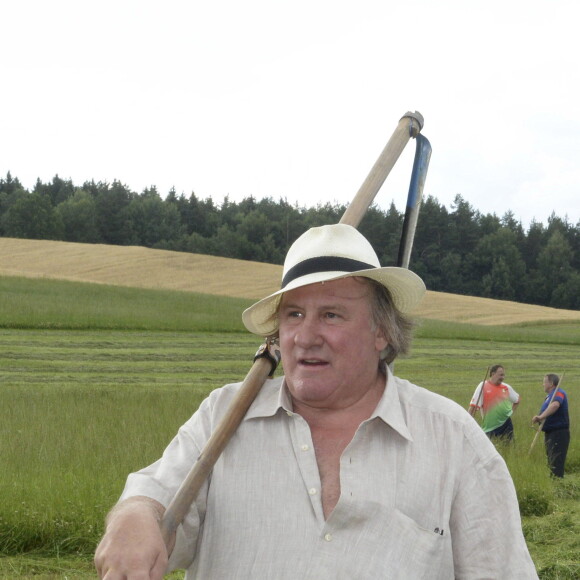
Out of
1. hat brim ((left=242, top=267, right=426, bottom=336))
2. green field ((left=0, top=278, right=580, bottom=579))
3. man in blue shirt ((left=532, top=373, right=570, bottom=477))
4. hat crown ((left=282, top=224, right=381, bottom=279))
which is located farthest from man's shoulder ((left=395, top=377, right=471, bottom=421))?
man in blue shirt ((left=532, top=373, right=570, bottom=477))

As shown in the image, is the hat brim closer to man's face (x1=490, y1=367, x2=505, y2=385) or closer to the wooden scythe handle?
the wooden scythe handle

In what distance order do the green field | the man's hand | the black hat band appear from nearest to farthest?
the man's hand, the black hat band, the green field

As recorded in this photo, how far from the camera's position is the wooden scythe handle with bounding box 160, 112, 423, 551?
231 cm

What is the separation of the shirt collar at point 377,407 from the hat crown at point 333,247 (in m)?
0.32

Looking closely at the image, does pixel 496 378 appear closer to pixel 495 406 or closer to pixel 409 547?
pixel 495 406

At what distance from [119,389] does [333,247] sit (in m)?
13.2

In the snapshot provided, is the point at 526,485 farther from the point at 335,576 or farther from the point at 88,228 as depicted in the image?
the point at 88,228

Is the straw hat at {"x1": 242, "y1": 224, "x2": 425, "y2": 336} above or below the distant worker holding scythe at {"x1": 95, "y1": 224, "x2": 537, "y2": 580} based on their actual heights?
above

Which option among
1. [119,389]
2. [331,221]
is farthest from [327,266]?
[331,221]

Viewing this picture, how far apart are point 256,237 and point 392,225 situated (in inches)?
517

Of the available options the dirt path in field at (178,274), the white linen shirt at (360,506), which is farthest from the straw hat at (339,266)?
the dirt path in field at (178,274)

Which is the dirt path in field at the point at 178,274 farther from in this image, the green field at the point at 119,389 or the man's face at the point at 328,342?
the man's face at the point at 328,342

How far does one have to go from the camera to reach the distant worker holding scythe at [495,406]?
1186 cm

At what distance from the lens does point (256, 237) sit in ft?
266
